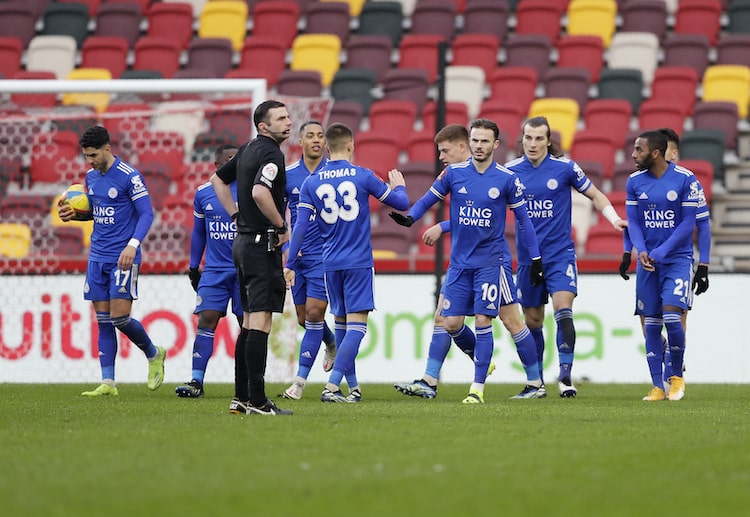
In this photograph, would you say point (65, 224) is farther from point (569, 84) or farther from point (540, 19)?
point (540, 19)

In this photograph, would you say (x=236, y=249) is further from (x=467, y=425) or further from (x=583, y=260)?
(x=583, y=260)

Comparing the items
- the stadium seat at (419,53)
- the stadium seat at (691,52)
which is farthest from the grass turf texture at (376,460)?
the stadium seat at (419,53)

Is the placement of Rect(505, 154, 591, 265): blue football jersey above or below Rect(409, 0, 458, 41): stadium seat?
below

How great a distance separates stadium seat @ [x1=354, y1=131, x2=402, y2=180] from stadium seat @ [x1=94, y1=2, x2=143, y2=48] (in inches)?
246

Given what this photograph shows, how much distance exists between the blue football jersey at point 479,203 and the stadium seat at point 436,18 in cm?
1272

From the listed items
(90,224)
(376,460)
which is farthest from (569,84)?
(376,460)

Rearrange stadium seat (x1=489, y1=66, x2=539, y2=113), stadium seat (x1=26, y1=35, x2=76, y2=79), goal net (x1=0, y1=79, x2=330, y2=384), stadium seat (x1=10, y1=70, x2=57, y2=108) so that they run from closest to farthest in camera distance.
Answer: goal net (x1=0, y1=79, x2=330, y2=384) < stadium seat (x1=10, y1=70, x2=57, y2=108) < stadium seat (x1=489, y1=66, x2=539, y2=113) < stadium seat (x1=26, y1=35, x2=76, y2=79)

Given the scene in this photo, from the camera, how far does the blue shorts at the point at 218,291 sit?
36.2 ft

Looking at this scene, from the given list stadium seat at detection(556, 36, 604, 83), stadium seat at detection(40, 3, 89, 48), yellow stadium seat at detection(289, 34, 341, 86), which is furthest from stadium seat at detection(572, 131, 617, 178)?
stadium seat at detection(40, 3, 89, 48)

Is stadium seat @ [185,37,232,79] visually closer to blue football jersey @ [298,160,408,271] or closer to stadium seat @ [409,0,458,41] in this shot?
stadium seat @ [409,0,458,41]

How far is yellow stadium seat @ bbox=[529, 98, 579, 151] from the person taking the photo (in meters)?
19.1

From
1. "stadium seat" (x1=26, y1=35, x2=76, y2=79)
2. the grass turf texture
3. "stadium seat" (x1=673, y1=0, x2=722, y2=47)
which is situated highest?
"stadium seat" (x1=673, y1=0, x2=722, y2=47)

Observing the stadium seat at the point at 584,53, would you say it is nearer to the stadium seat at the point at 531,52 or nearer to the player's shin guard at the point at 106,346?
the stadium seat at the point at 531,52

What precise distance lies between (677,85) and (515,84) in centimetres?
256
